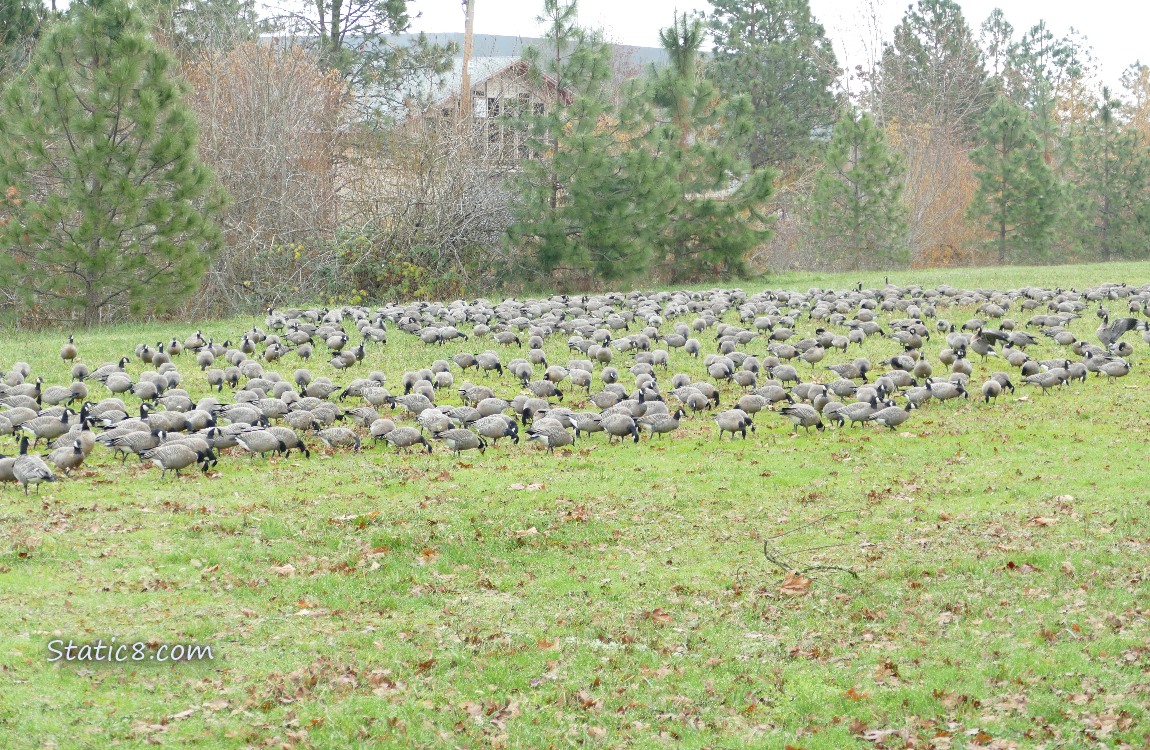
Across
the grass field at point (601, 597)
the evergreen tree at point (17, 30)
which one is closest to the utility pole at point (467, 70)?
the evergreen tree at point (17, 30)

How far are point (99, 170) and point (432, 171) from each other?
13.6 meters

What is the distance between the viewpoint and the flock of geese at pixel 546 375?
16422 mm

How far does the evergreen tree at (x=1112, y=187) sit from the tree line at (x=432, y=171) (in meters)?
0.13

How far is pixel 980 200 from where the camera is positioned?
2154 inches

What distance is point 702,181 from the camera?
43625 millimetres

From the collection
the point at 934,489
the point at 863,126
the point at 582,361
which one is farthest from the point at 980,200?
the point at 934,489

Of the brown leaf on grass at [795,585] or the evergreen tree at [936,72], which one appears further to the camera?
the evergreen tree at [936,72]

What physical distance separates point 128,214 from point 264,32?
84.0 ft

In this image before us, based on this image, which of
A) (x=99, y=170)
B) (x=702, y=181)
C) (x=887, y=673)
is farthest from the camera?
(x=702, y=181)

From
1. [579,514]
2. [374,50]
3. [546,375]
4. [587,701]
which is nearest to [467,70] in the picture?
[374,50]

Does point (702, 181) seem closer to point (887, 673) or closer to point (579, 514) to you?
point (579, 514)

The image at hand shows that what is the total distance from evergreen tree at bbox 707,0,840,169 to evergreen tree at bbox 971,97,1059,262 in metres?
11.7

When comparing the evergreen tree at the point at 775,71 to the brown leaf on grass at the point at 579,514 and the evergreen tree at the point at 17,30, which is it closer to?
the evergreen tree at the point at 17,30

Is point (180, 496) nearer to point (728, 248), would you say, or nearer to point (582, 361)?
point (582, 361)
